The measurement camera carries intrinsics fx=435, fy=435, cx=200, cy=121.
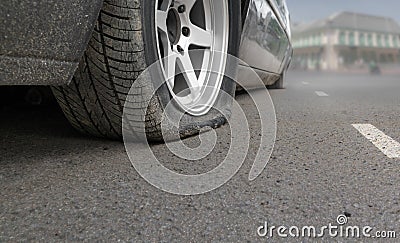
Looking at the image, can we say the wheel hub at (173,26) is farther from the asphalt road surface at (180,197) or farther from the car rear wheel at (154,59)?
the asphalt road surface at (180,197)

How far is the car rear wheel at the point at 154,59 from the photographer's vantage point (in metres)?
1.35

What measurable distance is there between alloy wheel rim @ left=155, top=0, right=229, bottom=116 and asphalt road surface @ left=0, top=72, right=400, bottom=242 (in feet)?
0.81

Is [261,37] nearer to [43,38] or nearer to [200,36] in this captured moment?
[200,36]

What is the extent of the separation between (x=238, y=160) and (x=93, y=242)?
0.73m

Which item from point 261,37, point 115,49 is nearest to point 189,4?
point 115,49

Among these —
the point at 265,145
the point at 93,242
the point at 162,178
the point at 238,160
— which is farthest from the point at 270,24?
the point at 93,242

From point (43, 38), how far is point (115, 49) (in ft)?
0.97

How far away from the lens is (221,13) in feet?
6.73

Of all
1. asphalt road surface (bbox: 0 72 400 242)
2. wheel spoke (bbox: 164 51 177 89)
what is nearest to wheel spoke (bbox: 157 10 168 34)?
wheel spoke (bbox: 164 51 177 89)

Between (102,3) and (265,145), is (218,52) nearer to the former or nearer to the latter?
(265,145)

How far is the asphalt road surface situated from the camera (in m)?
0.97

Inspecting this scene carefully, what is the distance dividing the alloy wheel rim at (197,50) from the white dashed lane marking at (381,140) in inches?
28.6

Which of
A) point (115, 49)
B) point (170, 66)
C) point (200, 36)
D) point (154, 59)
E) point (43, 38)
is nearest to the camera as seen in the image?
point (43, 38)

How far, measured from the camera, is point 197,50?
6.97ft
